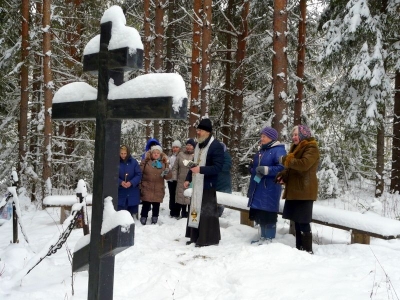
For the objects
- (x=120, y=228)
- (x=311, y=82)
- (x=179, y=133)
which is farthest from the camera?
(x=179, y=133)

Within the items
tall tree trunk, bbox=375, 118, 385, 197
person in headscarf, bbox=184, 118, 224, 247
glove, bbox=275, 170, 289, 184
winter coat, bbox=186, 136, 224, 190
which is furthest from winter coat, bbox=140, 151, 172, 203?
tall tree trunk, bbox=375, 118, 385, 197

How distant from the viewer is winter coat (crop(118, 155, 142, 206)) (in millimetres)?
7875

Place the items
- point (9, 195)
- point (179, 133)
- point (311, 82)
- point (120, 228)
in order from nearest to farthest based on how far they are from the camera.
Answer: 1. point (120, 228)
2. point (9, 195)
3. point (311, 82)
4. point (179, 133)

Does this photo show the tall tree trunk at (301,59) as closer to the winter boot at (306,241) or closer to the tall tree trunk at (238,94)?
the tall tree trunk at (238,94)

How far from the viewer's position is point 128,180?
26.2ft

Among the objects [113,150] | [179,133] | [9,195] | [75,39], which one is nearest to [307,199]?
[113,150]

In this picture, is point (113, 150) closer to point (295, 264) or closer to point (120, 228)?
point (120, 228)

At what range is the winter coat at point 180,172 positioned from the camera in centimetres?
830

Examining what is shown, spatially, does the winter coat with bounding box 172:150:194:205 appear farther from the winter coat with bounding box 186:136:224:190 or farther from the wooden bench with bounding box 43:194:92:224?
the winter coat with bounding box 186:136:224:190

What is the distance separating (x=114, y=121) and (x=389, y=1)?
429 inches

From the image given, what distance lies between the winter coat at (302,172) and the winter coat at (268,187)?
0.39 m

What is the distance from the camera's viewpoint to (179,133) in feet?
60.5

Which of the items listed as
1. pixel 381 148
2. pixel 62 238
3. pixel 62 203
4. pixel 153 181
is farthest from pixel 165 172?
pixel 381 148

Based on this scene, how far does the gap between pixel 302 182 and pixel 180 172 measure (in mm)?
3636
